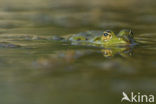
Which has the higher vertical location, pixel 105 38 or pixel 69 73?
pixel 105 38

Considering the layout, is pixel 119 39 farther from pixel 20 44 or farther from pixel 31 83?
pixel 31 83

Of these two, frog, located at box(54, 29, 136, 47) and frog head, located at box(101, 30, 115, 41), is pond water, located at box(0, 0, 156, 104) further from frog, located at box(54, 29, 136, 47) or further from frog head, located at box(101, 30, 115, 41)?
frog head, located at box(101, 30, 115, 41)

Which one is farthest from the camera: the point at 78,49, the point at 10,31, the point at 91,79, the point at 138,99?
the point at 10,31

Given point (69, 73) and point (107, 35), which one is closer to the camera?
point (69, 73)

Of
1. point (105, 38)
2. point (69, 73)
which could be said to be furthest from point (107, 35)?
point (69, 73)

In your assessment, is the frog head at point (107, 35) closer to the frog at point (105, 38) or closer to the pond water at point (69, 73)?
the frog at point (105, 38)

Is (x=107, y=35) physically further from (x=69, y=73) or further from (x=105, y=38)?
(x=69, y=73)

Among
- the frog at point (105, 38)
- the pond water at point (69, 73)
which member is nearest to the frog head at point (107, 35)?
the frog at point (105, 38)

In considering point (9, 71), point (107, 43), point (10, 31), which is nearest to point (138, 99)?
point (9, 71)
